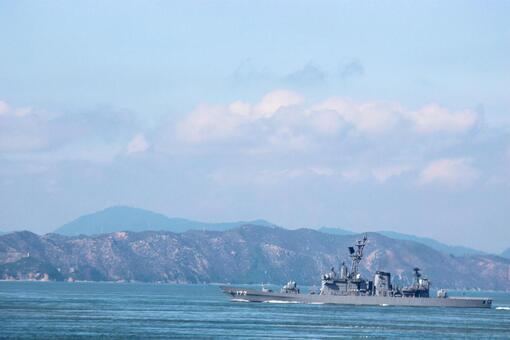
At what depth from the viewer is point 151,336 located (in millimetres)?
122312

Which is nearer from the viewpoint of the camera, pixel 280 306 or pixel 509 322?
pixel 509 322

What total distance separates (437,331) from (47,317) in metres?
53.8

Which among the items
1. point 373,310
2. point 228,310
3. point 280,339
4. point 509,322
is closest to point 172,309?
point 228,310

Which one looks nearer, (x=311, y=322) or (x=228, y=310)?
(x=311, y=322)

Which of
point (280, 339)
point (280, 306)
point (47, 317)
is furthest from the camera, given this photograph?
point (280, 306)

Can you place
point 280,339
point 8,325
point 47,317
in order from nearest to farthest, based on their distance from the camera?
point 280,339, point 8,325, point 47,317

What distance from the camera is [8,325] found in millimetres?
133375

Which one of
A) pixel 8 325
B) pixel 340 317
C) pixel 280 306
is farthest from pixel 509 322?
pixel 8 325

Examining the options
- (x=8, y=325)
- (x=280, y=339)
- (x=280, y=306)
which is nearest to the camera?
(x=280, y=339)

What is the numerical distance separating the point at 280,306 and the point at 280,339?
76.7 metres

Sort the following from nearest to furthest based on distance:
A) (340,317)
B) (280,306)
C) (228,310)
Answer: (340,317)
(228,310)
(280,306)

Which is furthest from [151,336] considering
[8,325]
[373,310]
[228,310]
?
[373,310]

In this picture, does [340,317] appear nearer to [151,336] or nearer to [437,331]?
[437,331]

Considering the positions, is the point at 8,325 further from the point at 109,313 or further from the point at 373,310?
the point at 373,310
